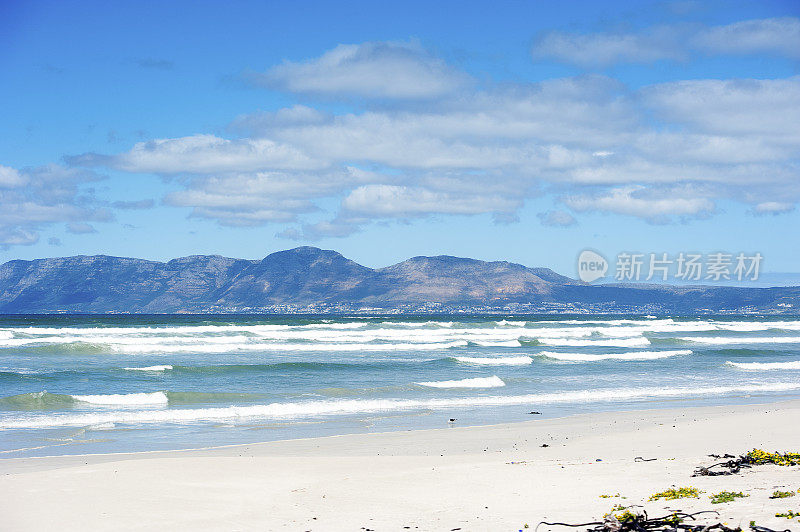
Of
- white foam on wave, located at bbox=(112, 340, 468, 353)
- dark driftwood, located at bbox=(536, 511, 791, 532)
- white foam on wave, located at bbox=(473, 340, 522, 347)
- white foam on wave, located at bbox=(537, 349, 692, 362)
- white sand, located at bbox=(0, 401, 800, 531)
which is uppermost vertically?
dark driftwood, located at bbox=(536, 511, 791, 532)

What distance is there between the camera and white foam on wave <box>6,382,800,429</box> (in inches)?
547

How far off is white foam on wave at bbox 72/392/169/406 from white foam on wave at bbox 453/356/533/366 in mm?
13375

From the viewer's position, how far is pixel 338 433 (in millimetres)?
12305

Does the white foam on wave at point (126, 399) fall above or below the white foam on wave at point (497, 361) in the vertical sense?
below

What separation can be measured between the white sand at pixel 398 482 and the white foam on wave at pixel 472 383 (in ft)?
26.2

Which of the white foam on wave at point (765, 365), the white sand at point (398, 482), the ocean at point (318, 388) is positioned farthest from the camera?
the white foam on wave at point (765, 365)

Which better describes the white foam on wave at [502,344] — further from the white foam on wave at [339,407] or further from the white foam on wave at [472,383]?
the white foam on wave at [339,407]

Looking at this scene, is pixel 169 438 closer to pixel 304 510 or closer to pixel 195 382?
pixel 304 510

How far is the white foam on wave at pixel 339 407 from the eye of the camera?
13.9m

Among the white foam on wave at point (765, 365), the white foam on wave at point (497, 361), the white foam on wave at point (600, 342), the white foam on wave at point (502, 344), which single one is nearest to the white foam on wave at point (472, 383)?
the white foam on wave at point (497, 361)

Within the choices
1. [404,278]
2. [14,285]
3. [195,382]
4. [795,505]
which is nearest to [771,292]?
[404,278]

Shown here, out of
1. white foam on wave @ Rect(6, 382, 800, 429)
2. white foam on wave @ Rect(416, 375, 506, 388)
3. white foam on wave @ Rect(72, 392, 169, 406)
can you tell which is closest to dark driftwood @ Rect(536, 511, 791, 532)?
white foam on wave @ Rect(6, 382, 800, 429)

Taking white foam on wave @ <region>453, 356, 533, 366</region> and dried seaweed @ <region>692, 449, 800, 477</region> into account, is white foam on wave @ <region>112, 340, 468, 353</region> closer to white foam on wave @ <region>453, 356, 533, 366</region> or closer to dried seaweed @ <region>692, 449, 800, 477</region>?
white foam on wave @ <region>453, 356, 533, 366</region>

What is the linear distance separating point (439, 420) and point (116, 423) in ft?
21.2
